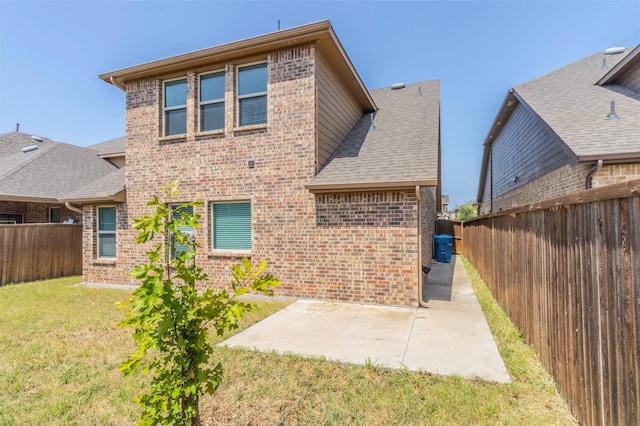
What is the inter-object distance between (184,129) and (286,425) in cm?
828

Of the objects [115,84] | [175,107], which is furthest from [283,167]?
[115,84]

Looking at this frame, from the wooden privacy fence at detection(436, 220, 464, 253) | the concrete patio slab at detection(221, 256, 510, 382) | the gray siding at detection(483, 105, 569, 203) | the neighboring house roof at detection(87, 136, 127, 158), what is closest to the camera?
the concrete patio slab at detection(221, 256, 510, 382)

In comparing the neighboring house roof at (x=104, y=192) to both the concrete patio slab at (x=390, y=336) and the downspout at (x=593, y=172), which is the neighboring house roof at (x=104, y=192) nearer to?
the concrete patio slab at (x=390, y=336)

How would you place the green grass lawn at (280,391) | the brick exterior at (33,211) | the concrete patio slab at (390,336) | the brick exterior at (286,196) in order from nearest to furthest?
the green grass lawn at (280,391) < the concrete patio slab at (390,336) < the brick exterior at (286,196) < the brick exterior at (33,211)

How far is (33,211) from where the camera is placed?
1372 cm

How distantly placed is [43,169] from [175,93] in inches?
421

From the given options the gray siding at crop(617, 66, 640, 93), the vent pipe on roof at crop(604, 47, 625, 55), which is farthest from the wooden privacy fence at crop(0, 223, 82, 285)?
the vent pipe on roof at crop(604, 47, 625, 55)

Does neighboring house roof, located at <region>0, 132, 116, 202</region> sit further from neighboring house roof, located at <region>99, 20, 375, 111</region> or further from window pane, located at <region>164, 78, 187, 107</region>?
window pane, located at <region>164, 78, 187, 107</region>

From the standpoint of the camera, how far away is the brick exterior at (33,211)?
13.1 meters

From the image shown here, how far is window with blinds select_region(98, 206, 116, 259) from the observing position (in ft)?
32.3

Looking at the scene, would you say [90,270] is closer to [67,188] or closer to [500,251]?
[67,188]

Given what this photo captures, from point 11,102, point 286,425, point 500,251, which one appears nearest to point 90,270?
point 286,425

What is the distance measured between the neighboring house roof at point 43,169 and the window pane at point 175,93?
675 centimetres

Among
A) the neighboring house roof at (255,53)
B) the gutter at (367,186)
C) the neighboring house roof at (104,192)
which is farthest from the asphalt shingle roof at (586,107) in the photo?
the neighboring house roof at (104,192)
